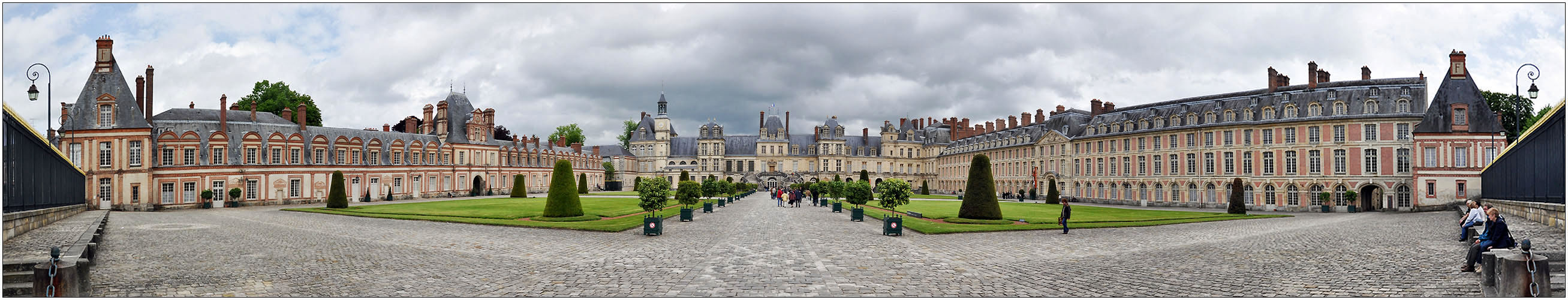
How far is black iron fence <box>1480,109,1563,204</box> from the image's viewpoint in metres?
18.3

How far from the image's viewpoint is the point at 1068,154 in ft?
235

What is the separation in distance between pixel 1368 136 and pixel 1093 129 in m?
21.8

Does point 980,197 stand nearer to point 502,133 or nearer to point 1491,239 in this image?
point 1491,239

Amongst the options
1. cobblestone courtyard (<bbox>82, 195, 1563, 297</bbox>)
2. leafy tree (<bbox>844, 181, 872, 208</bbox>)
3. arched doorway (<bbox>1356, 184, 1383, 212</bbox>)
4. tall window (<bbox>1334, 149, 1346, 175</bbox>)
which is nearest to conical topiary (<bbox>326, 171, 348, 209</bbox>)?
cobblestone courtyard (<bbox>82, 195, 1563, 297</bbox>)

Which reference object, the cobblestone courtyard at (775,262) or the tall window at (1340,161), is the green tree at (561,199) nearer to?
the cobblestone courtyard at (775,262)

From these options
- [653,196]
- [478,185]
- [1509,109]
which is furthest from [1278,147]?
[478,185]

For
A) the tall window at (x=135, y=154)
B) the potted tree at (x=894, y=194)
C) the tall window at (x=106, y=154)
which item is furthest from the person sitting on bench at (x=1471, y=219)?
the tall window at (x=106, y=154)

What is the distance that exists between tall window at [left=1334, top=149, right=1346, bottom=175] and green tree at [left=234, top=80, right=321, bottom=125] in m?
77.0

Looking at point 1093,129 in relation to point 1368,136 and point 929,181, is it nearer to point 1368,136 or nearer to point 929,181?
point 1368,136

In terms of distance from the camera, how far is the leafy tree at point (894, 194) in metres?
32.3

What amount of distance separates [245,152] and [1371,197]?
72110 mm

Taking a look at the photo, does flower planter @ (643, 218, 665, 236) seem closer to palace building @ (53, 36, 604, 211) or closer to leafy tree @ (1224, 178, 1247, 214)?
palace building @ (53, 36, 604, 211)

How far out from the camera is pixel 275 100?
67875mm

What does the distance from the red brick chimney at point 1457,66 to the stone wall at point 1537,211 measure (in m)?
Answer: 23.5
